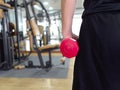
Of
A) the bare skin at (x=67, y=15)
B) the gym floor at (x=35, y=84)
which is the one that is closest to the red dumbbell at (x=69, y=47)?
the bare skin at (x=67, y=15)

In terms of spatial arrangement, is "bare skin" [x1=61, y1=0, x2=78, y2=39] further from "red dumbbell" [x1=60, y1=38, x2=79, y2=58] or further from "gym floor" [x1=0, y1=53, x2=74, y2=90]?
"gym floor" [x1=0, y1=53, x2=74, y2=90]

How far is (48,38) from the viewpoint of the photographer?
18.3ft

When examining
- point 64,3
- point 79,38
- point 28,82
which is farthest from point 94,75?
point 28,82

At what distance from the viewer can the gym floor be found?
2555mm

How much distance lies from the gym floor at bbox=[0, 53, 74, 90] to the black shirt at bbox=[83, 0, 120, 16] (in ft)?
6.12

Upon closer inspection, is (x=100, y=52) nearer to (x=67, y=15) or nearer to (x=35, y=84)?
(x=67, y=15)

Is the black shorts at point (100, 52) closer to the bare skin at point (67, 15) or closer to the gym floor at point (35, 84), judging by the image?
the bare skin at point (67, 15)

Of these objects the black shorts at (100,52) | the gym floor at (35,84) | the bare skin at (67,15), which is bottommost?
the gym floor at (35,84)

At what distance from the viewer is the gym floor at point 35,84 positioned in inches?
101

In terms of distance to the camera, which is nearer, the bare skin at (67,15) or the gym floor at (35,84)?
the bare skin at (67,15)

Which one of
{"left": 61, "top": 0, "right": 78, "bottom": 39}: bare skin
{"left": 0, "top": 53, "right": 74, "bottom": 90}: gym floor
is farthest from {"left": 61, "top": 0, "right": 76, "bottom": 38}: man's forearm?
{"left": 0, "top": 53, "right": 74, "bottom": 90}: gym floor

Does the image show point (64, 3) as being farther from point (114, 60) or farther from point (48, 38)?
point (48, 38)

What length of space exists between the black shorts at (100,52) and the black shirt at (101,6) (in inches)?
0.6

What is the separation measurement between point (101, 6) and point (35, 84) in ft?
6.93
